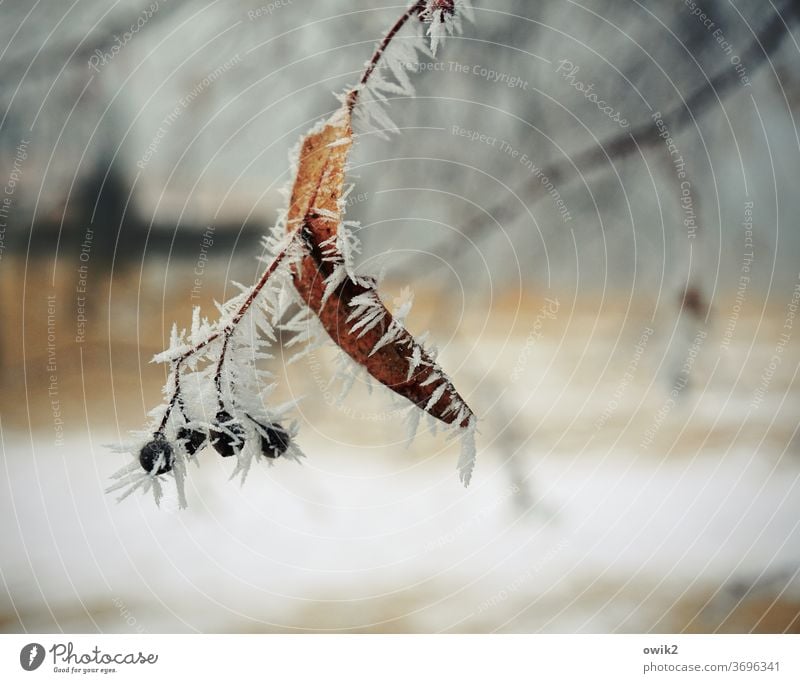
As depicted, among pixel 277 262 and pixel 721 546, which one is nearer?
pixel 277 262

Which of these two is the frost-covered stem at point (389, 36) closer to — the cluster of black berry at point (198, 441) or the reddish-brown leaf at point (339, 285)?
the reddish-brown leaf at point (339, 285)

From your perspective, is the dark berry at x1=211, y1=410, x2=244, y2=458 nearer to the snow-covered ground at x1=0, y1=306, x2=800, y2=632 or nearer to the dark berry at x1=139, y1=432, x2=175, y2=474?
the dark berry at x1=139, y1=432, x2=175, y2=474

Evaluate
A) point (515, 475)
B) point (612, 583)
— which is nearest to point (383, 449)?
point (515, 475)

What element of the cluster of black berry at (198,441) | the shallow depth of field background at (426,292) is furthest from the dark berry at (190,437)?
the shallow depth of field background at (426,292)

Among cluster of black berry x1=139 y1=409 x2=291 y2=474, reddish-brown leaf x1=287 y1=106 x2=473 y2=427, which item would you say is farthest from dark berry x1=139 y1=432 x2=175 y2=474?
reddish-brown leaf x1=287 y1=106 x2=473 y2=427

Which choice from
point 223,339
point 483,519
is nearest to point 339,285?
point 223,339

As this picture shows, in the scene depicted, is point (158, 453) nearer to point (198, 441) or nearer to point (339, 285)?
point (198, 441)

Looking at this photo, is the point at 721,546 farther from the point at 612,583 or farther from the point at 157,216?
the point at 157,216
